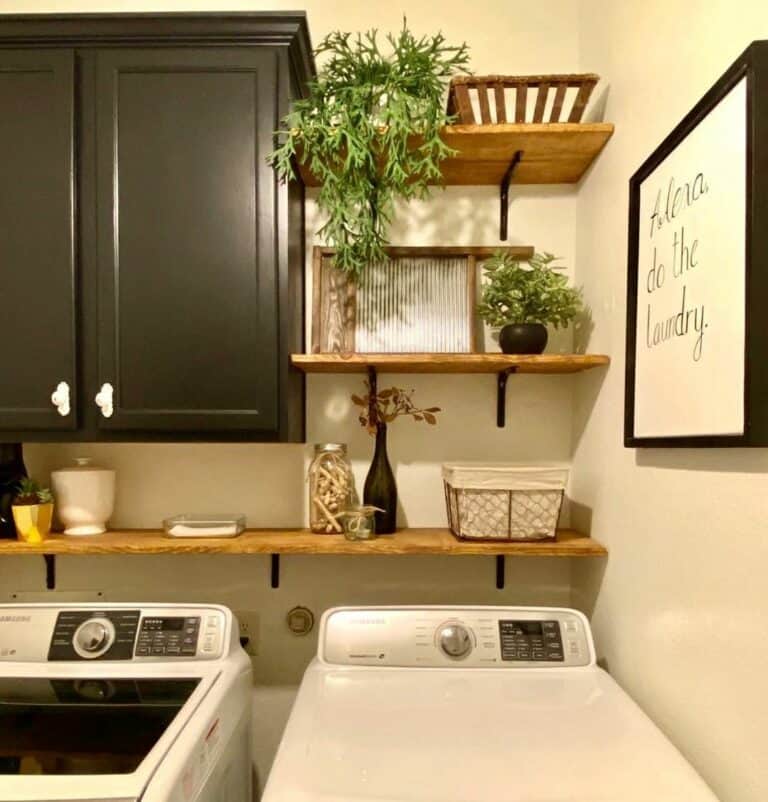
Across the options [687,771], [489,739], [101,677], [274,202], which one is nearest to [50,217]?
[274,202]

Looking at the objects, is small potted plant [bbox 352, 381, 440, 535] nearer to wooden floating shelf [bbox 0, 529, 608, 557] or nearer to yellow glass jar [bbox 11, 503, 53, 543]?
wooden floating shelf [bbox 0, 529, 608, 557]

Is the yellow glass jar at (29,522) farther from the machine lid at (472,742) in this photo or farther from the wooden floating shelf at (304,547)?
the machine lid at (472,742)

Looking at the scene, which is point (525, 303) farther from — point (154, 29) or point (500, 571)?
point (154, 29)

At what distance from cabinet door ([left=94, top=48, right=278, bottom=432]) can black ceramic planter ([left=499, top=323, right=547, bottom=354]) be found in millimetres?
562

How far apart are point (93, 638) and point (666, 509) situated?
3.99 feet

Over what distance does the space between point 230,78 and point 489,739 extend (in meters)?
1.40

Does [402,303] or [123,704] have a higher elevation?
[402,303]

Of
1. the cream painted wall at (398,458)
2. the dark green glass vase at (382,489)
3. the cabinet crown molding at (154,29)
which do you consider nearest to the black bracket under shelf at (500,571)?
the cream painted wall at (398,458)

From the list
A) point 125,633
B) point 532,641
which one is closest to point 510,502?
point 532,641

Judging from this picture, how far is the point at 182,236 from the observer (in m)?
1.34

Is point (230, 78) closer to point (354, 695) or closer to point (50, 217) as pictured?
point (50, 217)

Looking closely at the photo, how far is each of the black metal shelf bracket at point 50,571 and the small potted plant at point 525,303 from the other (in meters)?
1.35

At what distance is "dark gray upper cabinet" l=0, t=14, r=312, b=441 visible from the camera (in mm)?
1339

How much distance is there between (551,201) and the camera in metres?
1.69
